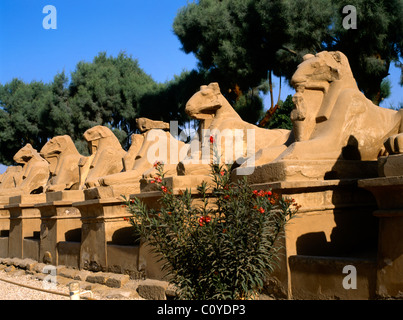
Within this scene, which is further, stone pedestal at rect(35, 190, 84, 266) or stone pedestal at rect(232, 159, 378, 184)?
stone pedestal at rect(35, 190, 84, 266)

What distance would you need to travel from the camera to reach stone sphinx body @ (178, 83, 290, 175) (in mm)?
6452

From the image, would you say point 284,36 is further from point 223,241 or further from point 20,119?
point 20,119

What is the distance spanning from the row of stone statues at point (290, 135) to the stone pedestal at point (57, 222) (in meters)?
0.67

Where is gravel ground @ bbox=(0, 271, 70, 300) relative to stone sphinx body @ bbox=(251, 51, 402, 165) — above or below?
below

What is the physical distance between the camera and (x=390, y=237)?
367cm

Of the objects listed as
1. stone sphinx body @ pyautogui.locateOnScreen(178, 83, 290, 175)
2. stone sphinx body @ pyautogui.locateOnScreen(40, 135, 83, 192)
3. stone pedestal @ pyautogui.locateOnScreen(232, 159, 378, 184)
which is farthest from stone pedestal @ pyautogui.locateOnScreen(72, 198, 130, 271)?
stone sphinx body @ pyautogui.locateOnScreen(40, 135, 83, 192)

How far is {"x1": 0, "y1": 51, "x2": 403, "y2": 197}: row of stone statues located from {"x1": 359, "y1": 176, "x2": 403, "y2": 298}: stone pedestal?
341mm

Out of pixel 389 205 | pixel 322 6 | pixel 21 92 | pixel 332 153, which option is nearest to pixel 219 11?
pixel 322 6

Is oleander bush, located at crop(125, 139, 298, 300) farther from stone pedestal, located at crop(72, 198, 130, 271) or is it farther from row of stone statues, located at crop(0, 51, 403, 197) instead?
stone pedestal, located at crop(72, 198, 130, 271)

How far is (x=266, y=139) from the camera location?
682 centimetres

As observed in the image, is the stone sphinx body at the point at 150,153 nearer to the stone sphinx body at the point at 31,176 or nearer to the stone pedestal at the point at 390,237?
the stone sphinx body at the point at 31,176

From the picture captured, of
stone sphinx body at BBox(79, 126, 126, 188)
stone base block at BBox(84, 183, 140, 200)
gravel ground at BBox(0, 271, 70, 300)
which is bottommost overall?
gravel ground at BBox(0, 271, 70, 300)

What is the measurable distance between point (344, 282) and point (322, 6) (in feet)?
37.9

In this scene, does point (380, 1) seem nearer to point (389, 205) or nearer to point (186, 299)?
point (389, 205)
